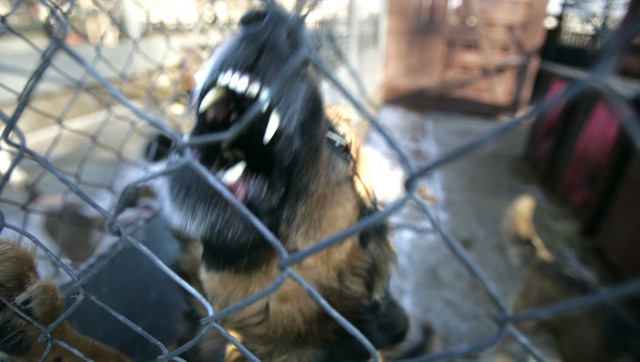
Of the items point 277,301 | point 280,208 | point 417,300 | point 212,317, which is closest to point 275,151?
point 280,208

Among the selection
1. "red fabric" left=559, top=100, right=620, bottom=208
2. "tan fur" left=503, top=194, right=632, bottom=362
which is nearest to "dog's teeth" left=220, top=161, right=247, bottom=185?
"tan fur" left=503, top=194, right=632, bottom=362

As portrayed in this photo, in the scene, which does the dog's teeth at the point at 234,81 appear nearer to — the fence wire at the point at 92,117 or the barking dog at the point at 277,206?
the barking dog at the point at 277,206

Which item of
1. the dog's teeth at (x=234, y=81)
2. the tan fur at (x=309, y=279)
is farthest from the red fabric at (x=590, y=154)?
the dog's teeth at (x=234, y=81)

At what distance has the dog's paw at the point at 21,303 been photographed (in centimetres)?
103

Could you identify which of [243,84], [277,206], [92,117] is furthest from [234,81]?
[92,117]

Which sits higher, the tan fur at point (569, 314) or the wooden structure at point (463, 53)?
the wooden structure at point (463, 53)

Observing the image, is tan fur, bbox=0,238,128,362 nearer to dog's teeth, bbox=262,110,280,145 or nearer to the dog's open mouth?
the dog's open mouth

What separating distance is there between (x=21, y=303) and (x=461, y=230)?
11.9ft

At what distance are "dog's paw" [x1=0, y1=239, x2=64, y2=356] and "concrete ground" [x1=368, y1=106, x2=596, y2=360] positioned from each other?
5.97ft

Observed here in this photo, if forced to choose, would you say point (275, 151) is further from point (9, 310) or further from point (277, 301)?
point (9, 310)

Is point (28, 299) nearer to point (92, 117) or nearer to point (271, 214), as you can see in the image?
point (271, 214)

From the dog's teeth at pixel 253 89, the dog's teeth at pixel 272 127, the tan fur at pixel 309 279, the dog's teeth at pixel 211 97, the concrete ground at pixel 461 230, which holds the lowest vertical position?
the concrete ground at pixel 461 230

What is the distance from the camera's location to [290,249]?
43.8 inches

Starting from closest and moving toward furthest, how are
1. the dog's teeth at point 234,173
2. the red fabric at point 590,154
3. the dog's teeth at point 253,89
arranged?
the dog's teeth at point 253,89
the dog's teeth at point 234,173
the red fabric at point 590,154
